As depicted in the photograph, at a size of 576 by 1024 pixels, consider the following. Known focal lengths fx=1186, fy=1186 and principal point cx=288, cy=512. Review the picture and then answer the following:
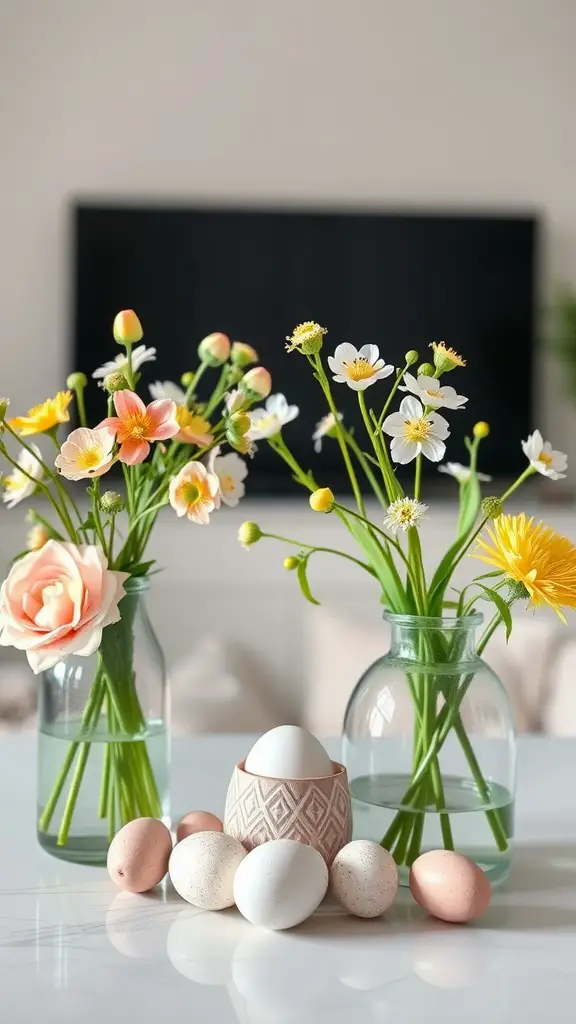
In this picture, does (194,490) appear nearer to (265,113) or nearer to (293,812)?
(293,812)

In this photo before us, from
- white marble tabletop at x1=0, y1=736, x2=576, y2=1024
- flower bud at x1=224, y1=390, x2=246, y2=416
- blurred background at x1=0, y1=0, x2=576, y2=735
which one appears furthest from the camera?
blurred background at x1=0, y1=0, x2=576, y2=735

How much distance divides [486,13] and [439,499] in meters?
1.59

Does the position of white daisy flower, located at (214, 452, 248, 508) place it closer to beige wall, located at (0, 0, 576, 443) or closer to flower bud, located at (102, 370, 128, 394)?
flower bud, located at (102, 370, 128, 394)

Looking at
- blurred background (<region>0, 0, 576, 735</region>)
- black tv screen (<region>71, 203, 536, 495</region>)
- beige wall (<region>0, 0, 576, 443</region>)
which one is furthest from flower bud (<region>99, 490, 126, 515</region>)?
beige wall (<region>0, 0, 576, 443</region>)

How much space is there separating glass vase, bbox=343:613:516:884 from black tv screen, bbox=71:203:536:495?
2910 millimetres

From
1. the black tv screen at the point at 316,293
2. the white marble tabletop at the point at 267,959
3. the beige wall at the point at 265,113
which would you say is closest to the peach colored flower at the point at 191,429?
the white marble tabletop at the point at 267,959

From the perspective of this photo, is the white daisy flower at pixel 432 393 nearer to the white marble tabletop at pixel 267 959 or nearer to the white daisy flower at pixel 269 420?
the white daisy flower at pixel 269 420

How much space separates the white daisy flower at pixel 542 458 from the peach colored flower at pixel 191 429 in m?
0.23

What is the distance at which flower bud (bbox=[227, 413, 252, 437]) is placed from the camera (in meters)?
0.81

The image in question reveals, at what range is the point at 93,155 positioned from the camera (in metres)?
3.78

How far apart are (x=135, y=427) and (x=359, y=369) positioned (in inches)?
6.1

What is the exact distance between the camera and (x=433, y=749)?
801 millimetres

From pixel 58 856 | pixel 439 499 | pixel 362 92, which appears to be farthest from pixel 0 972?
pixel 362 92

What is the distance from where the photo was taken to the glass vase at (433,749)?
809 mm
